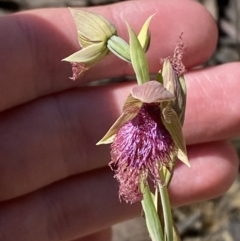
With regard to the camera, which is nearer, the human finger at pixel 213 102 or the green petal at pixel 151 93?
the green petal at pixel 151 93

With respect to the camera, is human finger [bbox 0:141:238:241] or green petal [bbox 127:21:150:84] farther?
human finger [bbox 0:141:238:241]

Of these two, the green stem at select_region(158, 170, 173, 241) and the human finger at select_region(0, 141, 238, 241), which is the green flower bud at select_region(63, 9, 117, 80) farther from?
the human finger at select_region(0, 141, 238, 241)

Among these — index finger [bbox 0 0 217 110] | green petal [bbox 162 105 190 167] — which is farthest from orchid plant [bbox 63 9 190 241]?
index finger [bbox 0 0 217 110]

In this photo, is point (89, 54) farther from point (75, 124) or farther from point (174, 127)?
point (75, 124)

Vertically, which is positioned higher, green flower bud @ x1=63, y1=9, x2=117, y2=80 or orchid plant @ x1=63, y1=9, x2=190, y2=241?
green flower bud @ x1=63, y1=9, x2=117, y2=80

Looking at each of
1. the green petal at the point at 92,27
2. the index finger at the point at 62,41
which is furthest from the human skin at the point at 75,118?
the green petal at the point at 92,27

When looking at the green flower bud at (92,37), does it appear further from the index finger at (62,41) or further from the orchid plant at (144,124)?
the index finger at (62,41)

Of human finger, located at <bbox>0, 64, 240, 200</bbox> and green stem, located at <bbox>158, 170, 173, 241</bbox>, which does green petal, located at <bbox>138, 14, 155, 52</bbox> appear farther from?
human finger, located at <bbox>0, 64, 240, 200</bbox>

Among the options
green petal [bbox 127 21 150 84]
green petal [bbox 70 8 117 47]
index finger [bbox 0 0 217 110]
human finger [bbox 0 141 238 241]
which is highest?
green petal [bbox 70 8 117 47]

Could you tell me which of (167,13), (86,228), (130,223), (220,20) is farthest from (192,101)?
(220,20)

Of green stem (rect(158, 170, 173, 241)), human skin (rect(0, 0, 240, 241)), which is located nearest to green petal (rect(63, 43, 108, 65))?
green stem (rect(158, 170, 173, 241))
